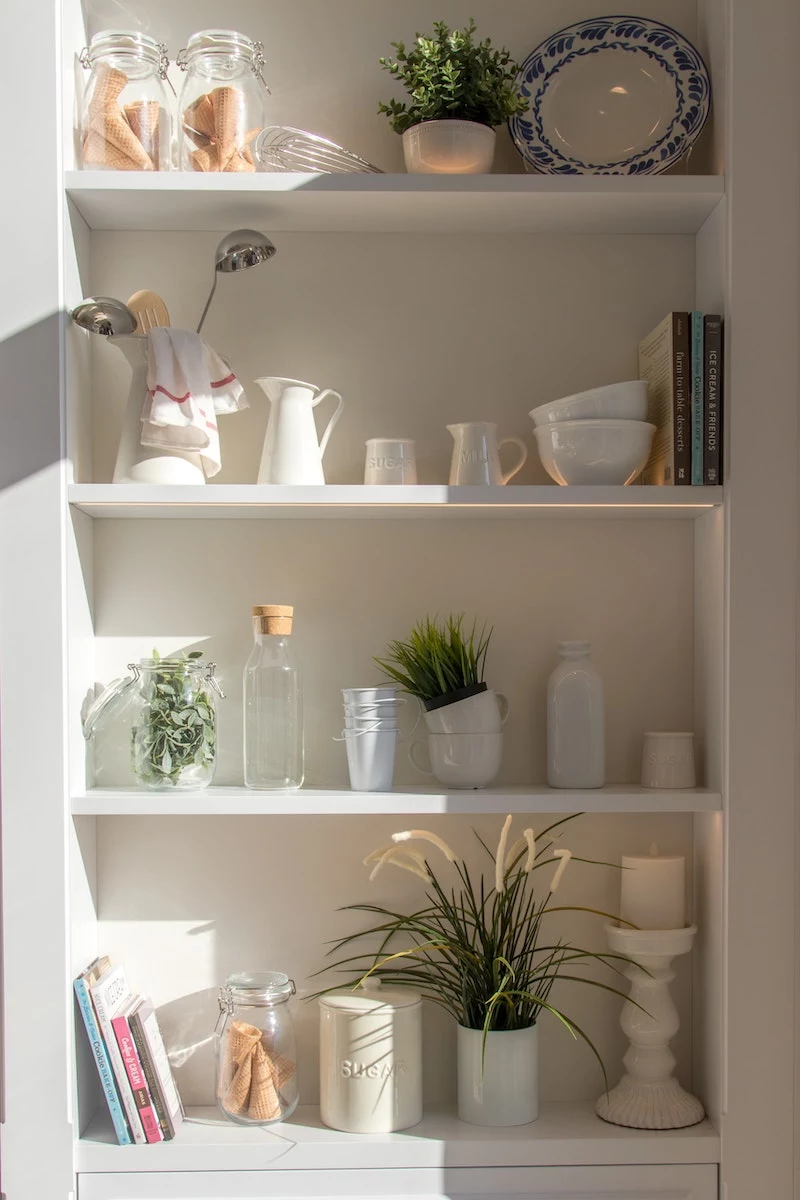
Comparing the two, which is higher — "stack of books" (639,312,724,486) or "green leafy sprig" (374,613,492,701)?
"stack of books" (639,312,724,486)

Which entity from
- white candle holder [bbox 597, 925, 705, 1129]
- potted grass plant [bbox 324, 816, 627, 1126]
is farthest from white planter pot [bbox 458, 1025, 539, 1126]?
white candle holder [bbox 597, 925, 705, 1129]

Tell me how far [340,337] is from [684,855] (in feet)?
3.02

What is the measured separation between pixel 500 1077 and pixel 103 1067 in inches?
20.5

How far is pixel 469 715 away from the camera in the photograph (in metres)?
1.54

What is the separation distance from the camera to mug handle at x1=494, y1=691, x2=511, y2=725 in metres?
1.58

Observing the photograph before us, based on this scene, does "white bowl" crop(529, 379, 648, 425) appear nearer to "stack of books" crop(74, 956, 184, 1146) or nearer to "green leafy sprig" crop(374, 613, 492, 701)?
"green leafy sprig" crop(374, 613, 492, 701)

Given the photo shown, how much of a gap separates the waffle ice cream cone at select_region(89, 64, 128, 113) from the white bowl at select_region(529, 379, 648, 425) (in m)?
0.71

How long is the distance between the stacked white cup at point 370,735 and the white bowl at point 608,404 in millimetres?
445

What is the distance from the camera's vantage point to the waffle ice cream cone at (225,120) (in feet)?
5.03

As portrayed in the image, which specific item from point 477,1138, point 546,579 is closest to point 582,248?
point 546,579

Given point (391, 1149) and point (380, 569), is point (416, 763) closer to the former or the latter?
point (380, 569)

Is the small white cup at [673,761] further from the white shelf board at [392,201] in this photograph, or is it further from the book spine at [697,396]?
the white shelf board at [392,201]

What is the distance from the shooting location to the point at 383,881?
166 cm

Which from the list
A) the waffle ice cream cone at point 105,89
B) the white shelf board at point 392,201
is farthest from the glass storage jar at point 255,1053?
the waffle ice cream cone at point 105,89
